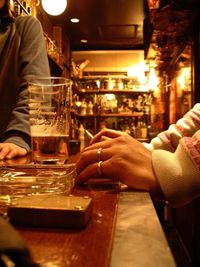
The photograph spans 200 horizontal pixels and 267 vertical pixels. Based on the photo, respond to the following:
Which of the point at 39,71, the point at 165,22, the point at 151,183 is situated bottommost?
the point at 151,183

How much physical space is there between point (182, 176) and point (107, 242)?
317 mm

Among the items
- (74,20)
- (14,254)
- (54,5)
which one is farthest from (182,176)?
(74,20)

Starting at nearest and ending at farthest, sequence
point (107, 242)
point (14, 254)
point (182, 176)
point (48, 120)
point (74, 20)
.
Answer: point (14, 254)
point (107, 242)
point (182, 176)
point (48, 120)
point (74, 20)

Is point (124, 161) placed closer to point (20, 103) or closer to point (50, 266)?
point (50, 266)

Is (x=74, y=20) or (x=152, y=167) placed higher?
(x=74, y=20)

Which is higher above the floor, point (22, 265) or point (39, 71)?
point (39, 71)

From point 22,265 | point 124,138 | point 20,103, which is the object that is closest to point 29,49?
point 20,103

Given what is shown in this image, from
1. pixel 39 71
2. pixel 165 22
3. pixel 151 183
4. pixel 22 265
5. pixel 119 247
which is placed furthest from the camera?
pixel 165 22

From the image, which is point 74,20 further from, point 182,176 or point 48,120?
point 182,176

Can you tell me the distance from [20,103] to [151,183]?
737 mm

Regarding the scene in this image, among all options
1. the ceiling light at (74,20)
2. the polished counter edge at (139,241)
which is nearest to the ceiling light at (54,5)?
the ceiling light at (74,20)

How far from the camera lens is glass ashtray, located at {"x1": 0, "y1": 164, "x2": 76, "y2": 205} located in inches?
17.9

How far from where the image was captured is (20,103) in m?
1.21

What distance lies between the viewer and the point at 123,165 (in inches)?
24.4
